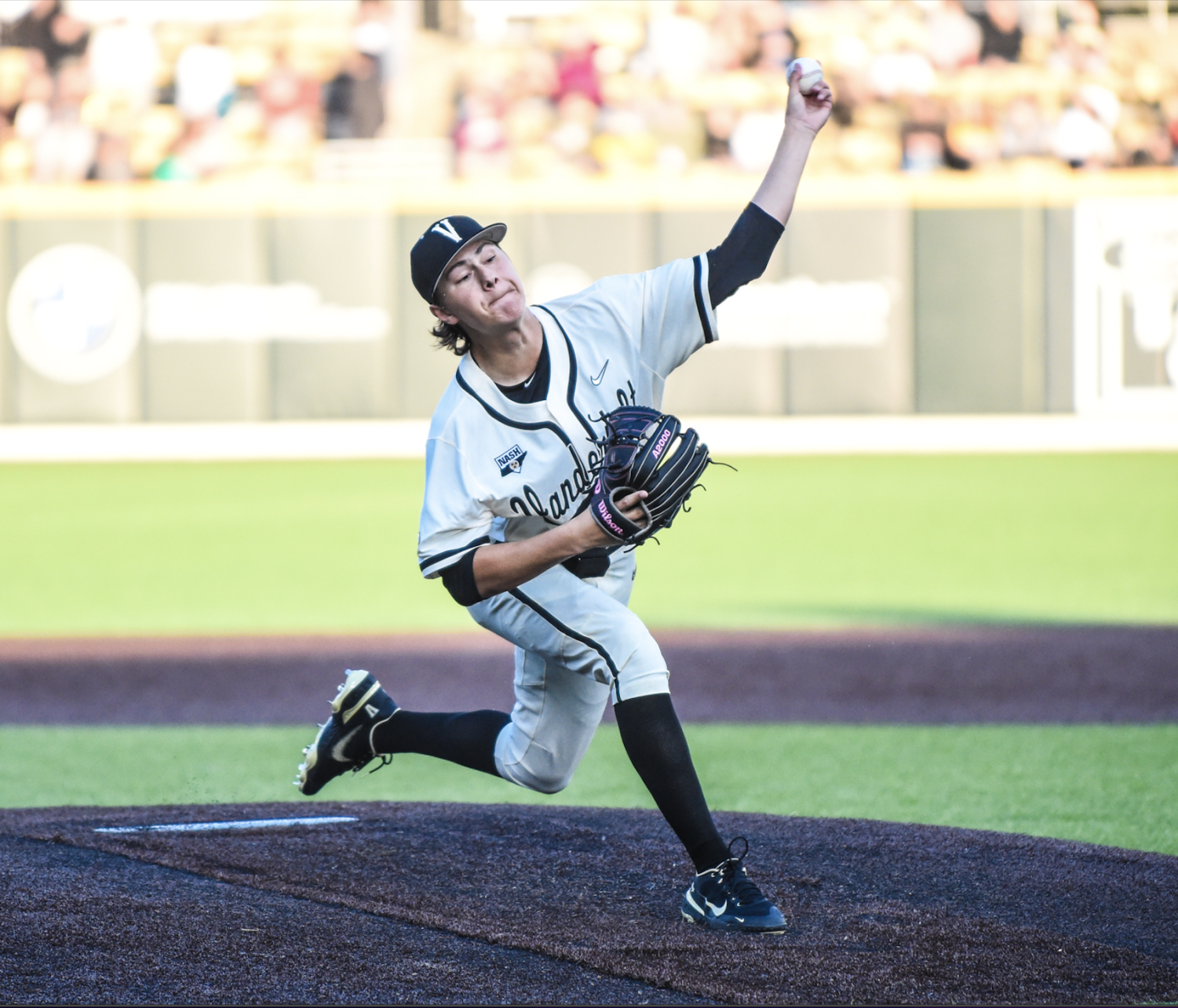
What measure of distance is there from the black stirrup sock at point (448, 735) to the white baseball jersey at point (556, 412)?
58cm

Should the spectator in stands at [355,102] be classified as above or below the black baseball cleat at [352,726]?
above

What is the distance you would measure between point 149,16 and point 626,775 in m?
14.5

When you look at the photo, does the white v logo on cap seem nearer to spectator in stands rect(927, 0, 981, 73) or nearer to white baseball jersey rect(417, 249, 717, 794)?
white baseball jersey rect(417, 249, 717, 794)

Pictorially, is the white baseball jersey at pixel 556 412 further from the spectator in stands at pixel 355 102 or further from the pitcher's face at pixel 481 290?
the spectator in stands at pixel 355 102

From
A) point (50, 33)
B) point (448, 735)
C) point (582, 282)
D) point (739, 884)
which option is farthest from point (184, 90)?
point (739, 884)

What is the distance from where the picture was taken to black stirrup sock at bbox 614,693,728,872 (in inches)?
134

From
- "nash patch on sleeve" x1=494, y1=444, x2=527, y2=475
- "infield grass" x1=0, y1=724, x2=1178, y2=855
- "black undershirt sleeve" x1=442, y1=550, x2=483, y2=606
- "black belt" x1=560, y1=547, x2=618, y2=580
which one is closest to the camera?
"black undershirt sleeve" x1=442, y1=550, x2=483, y2=606

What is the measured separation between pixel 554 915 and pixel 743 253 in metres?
1.49

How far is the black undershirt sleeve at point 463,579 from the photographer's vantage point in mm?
3387

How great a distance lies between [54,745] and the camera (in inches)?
231

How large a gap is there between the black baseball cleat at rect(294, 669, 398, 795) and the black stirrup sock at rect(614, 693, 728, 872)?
1.04 m

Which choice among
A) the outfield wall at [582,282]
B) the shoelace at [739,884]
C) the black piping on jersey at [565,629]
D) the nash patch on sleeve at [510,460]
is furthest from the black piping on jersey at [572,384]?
the outfield wall at [582,282]

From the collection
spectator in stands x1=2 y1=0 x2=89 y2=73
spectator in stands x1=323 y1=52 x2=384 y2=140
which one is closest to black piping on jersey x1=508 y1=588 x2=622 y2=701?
spectator in stands x1=323 y1=52 x2=384 y2=140

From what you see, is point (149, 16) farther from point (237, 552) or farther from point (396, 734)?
point (396, 734)
